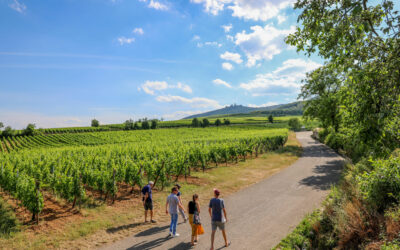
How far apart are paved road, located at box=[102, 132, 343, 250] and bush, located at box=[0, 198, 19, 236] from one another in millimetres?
4943

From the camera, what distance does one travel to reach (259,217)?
→ 10070 mm

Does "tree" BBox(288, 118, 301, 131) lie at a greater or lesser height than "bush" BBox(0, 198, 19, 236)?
greater

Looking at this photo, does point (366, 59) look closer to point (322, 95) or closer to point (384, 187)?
point (384, 187)

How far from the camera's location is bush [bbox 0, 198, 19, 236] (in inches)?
369

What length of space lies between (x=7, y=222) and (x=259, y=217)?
Answer: 11993 mm

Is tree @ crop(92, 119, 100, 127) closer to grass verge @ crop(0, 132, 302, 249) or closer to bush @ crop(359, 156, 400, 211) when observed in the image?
grass verge @ crop(0, 132, 302, 249)

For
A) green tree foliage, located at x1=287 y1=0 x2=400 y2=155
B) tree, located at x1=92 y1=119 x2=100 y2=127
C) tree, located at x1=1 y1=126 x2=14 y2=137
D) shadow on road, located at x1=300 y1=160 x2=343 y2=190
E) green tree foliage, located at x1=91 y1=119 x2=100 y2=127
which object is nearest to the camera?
green tree foliage, located at x1=287 y1=0 x2=400 y2=155

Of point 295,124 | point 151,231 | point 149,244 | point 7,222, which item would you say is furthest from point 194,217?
point 295,124

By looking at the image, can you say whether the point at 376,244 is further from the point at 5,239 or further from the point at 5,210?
the point at 5,210

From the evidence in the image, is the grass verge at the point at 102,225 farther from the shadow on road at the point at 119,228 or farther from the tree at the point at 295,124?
the tree at the point at 295,124

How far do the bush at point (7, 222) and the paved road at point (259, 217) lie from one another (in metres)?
4.94

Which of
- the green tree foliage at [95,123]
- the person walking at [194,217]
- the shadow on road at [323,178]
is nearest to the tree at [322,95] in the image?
the shadow on road at [323,178]

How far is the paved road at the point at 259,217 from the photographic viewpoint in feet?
26.4

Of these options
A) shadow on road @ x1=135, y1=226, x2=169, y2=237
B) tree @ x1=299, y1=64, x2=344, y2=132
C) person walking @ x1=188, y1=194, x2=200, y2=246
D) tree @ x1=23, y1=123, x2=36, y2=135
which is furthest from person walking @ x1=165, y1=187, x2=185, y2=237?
tree @ x1=23, y1=123, x2=36, y2=135
